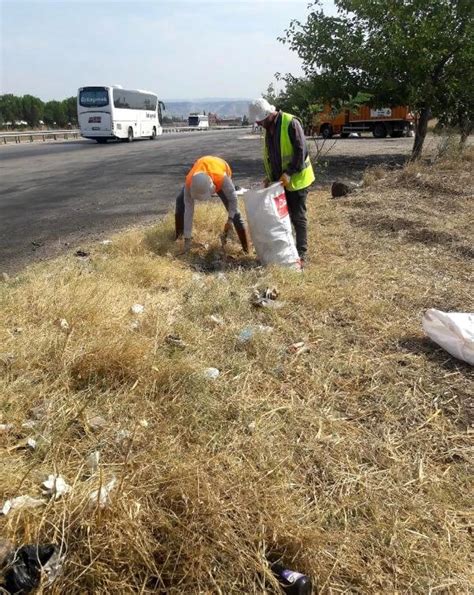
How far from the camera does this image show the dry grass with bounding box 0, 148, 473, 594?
1.67 metres

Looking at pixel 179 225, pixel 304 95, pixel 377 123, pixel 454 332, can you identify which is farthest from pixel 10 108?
pixel 454 332

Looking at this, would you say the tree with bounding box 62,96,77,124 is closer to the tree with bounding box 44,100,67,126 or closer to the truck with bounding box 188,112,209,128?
the tree with bounding box 44,100,67,126

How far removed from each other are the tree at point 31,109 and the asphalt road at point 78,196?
89.0ft

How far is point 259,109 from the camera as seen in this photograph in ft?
15.1

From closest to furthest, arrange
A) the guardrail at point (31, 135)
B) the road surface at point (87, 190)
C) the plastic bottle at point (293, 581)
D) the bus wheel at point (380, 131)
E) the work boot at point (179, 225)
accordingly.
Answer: the plastic bottle at point (293, 581) < the work boot at point (179, 225) < the road surface at point (87, 190) < the guardrail at point (31, 135) < the bus wheel at point (380, 131)

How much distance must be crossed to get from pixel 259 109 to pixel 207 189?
0.87 metres

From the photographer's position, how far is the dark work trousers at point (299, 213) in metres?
4.84

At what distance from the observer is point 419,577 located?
1.70 m

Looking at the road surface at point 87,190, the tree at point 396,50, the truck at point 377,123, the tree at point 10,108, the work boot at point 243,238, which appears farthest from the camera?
the tree at point 10,108

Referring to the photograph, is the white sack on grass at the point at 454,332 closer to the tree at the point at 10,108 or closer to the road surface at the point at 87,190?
the road surface at the point at 87,190

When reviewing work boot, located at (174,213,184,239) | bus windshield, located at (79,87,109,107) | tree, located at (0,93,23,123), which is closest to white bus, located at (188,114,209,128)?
tree, located at (0,93,23,123)

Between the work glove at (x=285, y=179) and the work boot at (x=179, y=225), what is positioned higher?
the work glove at (x=285, y=179)

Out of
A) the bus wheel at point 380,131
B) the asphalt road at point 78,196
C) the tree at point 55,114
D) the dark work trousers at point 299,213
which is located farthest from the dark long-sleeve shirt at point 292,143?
the tree at point 55,114

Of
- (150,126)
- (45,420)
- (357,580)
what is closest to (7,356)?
(45,420)
